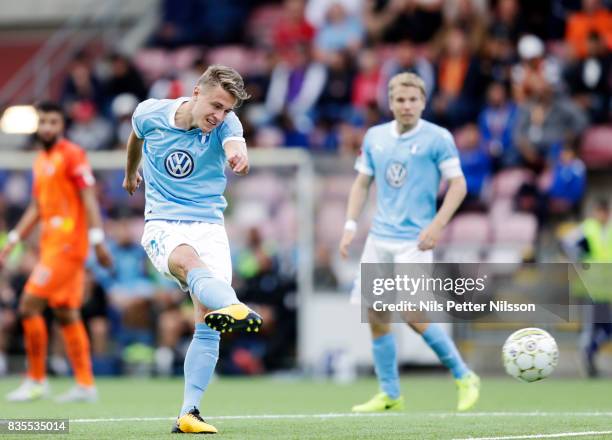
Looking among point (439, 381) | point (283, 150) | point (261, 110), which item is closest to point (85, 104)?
point (261, 110)

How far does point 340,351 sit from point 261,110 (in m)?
4.20

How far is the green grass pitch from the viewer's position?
7.34 meters

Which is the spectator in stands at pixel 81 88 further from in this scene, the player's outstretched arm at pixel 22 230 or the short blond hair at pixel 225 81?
the short blond hair at pixel 225 81

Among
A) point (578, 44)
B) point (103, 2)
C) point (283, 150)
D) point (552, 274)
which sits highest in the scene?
point (103, 2)

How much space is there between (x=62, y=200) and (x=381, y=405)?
3.42 metres

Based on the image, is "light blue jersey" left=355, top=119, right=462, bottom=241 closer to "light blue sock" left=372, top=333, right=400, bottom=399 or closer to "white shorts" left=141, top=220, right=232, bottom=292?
"light blue sock" left=372, top=333, right=400, bottom=399

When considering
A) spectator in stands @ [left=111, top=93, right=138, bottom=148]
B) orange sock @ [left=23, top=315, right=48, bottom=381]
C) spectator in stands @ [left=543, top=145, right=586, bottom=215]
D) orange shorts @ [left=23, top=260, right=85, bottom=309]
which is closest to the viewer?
orange shorts @ [left=23, top=260, right=85, bottom=309]

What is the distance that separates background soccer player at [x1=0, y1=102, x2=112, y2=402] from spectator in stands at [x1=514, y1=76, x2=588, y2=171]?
6902 mm

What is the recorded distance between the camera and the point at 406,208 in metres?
9.66

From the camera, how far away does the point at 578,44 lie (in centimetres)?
1764

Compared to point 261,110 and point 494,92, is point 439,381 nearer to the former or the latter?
point 494,92

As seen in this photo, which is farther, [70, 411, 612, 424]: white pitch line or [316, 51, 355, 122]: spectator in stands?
[316, 51, 355, 122]: spectator in stands

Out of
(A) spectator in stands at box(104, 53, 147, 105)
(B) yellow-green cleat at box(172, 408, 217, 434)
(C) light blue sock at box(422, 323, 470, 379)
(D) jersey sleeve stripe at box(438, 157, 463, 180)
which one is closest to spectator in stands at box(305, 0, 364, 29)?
(A) spectator in stands at box(104, 53, 147, 105)

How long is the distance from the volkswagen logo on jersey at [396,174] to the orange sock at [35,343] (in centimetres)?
355
